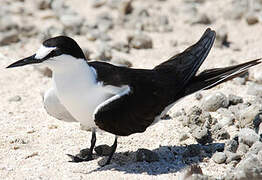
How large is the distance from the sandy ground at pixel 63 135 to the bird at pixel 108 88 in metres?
0.23

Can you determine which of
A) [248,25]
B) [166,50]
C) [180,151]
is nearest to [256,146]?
[180,151]

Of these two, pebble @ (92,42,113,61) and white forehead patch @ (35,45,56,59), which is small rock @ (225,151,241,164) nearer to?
white forehead patch @ (35,45,56,59)

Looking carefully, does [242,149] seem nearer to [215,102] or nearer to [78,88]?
[215,102]

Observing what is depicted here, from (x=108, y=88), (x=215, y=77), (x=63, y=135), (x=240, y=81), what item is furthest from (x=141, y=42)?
(x=108, y=88)

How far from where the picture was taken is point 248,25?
29.9 ft

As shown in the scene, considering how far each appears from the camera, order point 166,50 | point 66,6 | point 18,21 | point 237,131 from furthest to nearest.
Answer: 1. point 66,6
2. point 18,21
3. point 166,50
4. point 237,131

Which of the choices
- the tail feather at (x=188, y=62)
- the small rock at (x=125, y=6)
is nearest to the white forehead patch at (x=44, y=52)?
the tail feather at (x=188, y=62)

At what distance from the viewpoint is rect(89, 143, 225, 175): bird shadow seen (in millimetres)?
5286

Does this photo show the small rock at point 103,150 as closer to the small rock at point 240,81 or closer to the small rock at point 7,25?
the small rock at point 240,81

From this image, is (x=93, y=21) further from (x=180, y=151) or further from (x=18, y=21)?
(x=180, y=151)

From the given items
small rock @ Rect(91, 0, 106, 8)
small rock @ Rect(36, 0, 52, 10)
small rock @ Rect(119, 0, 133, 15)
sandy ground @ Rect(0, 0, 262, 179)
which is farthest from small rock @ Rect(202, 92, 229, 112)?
small rock @ Rect(36, 0, 52, 10)

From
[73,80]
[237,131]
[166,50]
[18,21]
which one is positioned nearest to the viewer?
[73,80]

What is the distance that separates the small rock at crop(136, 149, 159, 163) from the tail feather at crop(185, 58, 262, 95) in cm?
65

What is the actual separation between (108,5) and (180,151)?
466cm
